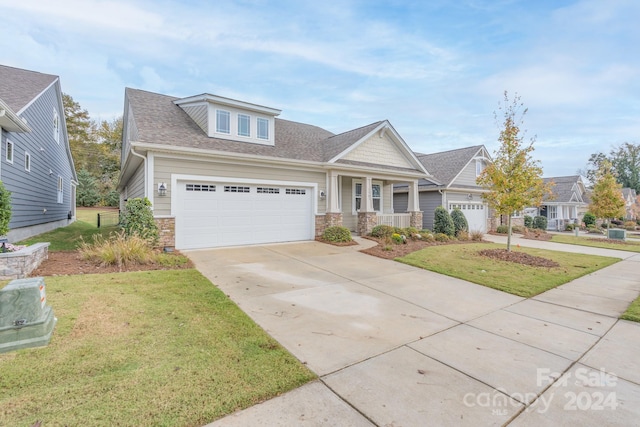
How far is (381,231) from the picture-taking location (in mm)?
13062

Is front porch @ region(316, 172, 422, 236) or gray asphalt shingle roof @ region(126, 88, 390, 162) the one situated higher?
gray asphalt shingle roof @ region(126, 88, 390, 162)

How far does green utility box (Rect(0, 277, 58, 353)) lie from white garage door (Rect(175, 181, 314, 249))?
6340 mm

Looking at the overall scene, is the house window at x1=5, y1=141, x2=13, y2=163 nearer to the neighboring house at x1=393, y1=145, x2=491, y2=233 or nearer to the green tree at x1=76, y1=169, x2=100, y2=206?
the neighboring house at x1=393, y1=145, x2=491, y2=233

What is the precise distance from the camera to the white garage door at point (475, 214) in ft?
61.1

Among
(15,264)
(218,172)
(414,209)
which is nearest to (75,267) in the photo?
(15,264)

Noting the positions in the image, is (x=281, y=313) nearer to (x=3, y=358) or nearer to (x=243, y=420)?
(x=243, y=420)

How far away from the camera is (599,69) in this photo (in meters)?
12.8

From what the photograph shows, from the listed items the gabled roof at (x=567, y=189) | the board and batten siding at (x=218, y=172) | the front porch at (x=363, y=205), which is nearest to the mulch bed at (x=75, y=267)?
the board and batten siding at (x=218, y=172)

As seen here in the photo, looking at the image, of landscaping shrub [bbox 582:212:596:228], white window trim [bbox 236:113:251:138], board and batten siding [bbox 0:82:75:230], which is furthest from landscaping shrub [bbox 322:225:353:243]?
landscaping shrub [bbox 582:212:596:228]

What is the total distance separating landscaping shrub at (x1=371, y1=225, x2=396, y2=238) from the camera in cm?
1295

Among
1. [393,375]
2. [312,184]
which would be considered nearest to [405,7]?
[312,184]

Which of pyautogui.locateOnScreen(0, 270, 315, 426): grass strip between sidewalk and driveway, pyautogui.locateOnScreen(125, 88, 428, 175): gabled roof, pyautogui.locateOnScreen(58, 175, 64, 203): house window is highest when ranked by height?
pyautogui.locateOnScreen(125, 88, 428, 175): gabled roof

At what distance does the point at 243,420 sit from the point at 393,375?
4.95 ft

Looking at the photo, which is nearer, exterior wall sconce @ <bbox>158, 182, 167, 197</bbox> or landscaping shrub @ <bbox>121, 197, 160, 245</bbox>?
landscaping shrub @ <bbox>121, 197, 160, 245</bbox>
